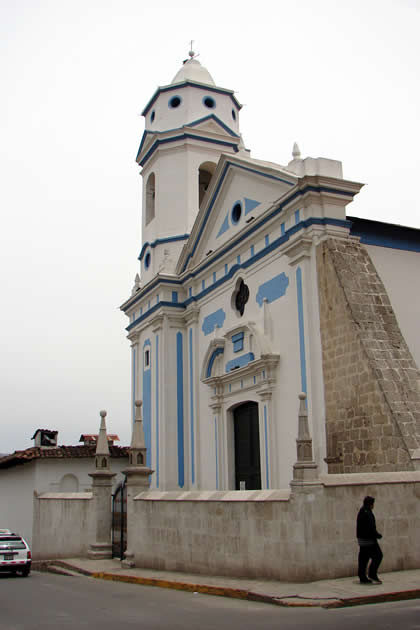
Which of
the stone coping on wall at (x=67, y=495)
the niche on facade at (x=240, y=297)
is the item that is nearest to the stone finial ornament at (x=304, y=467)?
the niche on facade at (x=240, y=297)

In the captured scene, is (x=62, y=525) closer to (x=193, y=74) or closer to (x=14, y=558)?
(x=14, y=558)

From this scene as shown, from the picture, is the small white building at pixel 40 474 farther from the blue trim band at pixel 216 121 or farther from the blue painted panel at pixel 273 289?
the blue trim band at pixel 216 121

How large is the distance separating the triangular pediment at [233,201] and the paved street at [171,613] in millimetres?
9961

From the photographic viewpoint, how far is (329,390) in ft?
49.6

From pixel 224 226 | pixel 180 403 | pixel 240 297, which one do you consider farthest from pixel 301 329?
pixel 180 403

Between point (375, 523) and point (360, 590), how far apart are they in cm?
133

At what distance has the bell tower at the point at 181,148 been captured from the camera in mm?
25297

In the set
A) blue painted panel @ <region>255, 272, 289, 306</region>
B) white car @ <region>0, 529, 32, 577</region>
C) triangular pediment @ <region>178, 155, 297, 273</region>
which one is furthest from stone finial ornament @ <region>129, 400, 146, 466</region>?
triangular pediment @ <region>178, 155, 297, 273</region>

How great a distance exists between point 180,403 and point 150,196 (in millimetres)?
8895

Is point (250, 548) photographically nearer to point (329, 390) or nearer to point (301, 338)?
point (329, 390)

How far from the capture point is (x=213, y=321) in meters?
21.4

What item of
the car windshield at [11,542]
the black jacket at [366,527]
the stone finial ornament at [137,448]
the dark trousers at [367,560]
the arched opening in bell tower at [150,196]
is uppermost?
the arched opening in bell tower at [150,196]

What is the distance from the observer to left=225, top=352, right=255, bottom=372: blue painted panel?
61.9 ft

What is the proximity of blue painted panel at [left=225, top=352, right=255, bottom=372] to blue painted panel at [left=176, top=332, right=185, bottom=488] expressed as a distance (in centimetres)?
297
